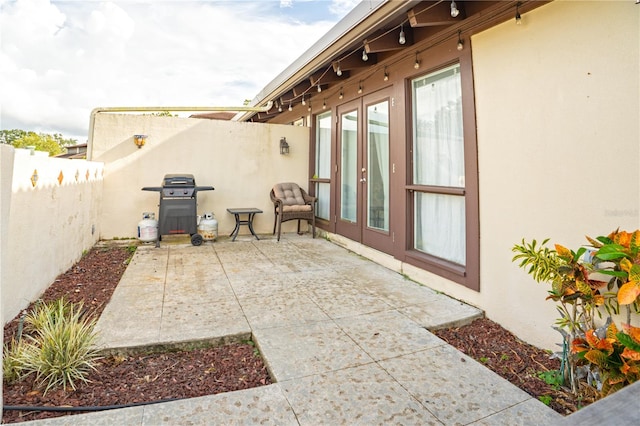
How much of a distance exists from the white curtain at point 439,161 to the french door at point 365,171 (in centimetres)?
53

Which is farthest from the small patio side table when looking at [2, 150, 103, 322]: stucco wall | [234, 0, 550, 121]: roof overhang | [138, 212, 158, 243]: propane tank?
[234, 0, 550, 121]: roof overhang

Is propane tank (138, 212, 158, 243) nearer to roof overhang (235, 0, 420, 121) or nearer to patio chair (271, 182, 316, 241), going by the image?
patio chair (271, 182, 316, 241)

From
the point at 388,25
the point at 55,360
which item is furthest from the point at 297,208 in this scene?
the point at 55,360

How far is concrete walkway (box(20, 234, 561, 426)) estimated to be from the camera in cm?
161

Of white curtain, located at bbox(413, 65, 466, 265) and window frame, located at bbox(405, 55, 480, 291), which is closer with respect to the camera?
window frame, located at bbox(405, 55, 480, 291)

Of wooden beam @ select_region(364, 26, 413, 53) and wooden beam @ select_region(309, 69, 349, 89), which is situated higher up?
wooden beam @ select_region(309, 69, 349, 89)

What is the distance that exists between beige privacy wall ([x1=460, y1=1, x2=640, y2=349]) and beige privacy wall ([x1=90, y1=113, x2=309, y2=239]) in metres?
4.37

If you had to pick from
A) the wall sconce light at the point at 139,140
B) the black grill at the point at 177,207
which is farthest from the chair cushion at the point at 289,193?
the wall sconce light at the point at 139,140

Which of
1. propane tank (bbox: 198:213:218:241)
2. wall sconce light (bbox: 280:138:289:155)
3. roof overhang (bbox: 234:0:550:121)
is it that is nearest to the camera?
roof overhang (bbox: 234:0:550:121)

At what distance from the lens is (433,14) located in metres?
3.00

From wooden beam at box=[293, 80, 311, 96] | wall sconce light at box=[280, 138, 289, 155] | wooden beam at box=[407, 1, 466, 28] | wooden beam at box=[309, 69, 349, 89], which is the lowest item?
wall sconce light at box=[280, 138, 289, 155]

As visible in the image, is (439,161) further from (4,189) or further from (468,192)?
(4,189)

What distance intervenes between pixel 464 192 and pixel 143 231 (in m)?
4.83

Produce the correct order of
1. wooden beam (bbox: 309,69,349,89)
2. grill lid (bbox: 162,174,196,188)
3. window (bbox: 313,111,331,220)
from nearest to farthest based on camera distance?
1. wooden beam (bbox: 309,69,349,89)
2. grill lid (bbox: 162,174,196,188)
3. window (bbox: 313,111,331,220)
